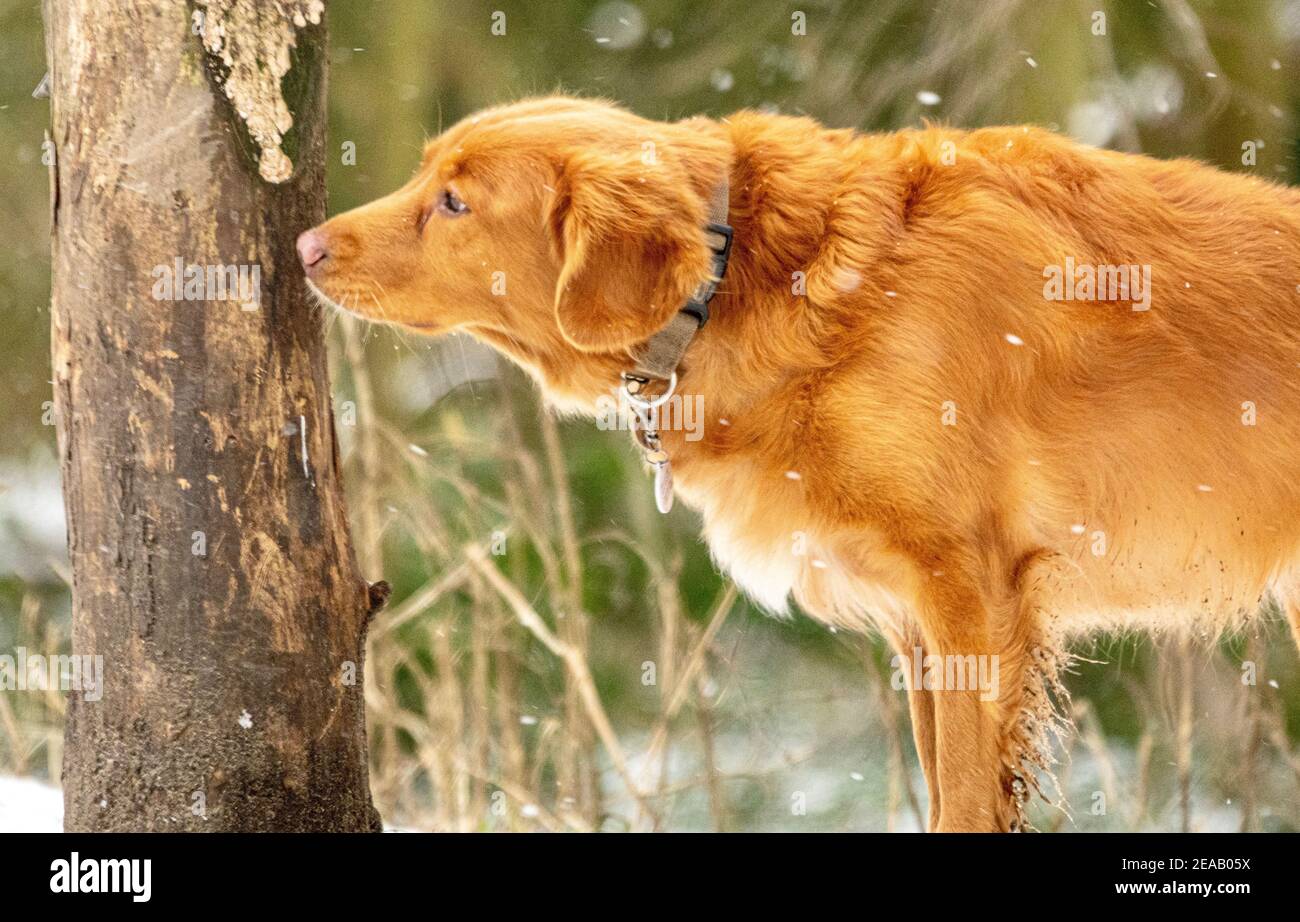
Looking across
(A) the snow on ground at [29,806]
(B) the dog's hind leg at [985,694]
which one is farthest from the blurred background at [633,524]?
(B) the dog's hind leg at [985,694]

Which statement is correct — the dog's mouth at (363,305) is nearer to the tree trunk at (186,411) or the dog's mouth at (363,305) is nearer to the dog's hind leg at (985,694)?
the tree trunk at (186,411)

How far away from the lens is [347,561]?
298 cm

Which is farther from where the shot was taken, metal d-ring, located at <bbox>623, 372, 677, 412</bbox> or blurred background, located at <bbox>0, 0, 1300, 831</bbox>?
blurred background, located at <bbox>0, 0, 1300, 831</bbox>

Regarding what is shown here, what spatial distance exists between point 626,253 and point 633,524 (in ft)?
9.80

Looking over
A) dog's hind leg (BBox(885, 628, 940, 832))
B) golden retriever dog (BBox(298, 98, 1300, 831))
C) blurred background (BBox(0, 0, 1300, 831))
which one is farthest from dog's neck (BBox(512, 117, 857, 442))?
blurred background (BBox(0, 0, 1300, 831))

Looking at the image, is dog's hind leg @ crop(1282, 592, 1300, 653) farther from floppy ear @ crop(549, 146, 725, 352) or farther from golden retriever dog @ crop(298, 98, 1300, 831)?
floppy ear @ crop(549, 146, 725, 352)

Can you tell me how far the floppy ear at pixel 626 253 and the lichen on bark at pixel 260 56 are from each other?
2.21 feet

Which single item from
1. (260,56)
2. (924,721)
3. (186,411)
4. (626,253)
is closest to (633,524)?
(924,721)

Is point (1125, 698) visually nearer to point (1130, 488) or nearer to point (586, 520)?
point (586, 520)

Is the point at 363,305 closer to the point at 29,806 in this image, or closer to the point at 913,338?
the point at 913,338

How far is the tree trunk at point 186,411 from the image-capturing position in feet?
9.00

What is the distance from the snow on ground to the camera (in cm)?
326
